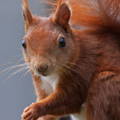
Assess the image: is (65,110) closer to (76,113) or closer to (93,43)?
(76,113)

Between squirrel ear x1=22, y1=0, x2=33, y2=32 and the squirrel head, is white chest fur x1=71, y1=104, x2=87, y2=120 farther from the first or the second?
squirrel ear x1=22, y1=0, x2=33, y2=32

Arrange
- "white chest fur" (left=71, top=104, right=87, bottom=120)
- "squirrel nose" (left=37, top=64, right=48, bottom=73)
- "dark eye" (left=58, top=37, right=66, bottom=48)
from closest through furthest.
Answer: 1. "squirrel nose" (left=37, top=64, right=48, bottom=73)
2. "dark eye" (left=58, top=37, right=66, bottom=48)
3. "white chest fur" (left=71, top=104, right=87, bottom=120)

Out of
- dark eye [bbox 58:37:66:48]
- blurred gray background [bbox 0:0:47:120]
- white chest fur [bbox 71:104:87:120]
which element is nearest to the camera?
dark eye [bbox 58:37:66:48]

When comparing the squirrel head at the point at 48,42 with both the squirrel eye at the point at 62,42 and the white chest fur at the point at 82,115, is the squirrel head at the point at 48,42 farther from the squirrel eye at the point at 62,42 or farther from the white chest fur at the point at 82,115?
the white chest fur at the point at 82,115

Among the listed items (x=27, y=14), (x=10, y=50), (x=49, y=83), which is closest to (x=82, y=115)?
(x=49, y=83)

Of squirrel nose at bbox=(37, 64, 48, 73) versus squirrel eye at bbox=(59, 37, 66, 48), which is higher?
squirrel eye at bbox=(59, 37, 66, 48)

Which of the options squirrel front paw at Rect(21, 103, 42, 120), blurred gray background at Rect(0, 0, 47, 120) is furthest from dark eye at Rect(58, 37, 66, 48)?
blurred gray background at Rect(0, 0, 47, 120)
